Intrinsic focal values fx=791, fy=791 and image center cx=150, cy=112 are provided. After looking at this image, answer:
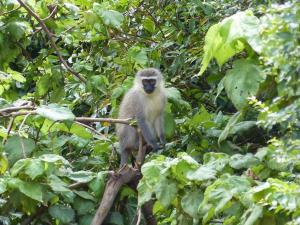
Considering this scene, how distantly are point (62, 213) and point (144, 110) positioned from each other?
116 inches

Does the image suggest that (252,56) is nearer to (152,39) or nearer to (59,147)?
(59,147)

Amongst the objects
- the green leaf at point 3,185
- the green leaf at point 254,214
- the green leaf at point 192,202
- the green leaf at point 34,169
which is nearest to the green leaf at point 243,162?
the green leaf at point 192,202

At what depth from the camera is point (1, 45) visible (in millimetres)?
7309

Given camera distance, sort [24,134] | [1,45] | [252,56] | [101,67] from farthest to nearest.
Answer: [101,67] → [1,45] → [24,134] → [252,56]

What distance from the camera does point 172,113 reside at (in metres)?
7.48

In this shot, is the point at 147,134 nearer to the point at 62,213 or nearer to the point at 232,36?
the point at 62,213

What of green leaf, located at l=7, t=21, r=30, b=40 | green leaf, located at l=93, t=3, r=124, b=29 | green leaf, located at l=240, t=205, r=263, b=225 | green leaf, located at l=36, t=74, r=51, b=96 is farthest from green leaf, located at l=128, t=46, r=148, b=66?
green leaf, located at l=240, t=205, r=263, b=225

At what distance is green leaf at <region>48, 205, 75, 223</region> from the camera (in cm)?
582

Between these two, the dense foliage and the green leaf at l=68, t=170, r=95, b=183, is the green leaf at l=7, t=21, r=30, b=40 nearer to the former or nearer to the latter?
the dense foliage

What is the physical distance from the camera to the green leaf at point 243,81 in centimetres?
452

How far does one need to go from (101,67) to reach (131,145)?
89 cm

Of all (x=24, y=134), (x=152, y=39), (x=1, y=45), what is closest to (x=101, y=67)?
(x=152, y=39)

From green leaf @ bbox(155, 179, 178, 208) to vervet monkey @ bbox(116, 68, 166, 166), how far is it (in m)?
2.90

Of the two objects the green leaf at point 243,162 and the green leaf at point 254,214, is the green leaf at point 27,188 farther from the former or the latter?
the green leaf at point 254,214
